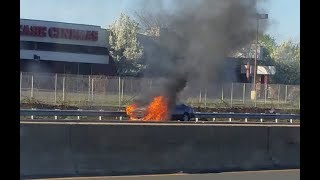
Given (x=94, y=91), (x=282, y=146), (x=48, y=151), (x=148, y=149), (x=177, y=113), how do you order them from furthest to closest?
(x=94, y=91), (x=177, y=113), (x=282, y=146), (x=148, y=149), (x=48, y=151)

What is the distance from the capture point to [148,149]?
929 cm

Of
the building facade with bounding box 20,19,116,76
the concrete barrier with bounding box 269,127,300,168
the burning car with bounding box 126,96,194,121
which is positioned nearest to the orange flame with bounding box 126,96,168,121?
the burning car with bounding box 126,96,194,121

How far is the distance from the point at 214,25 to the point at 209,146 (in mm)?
2614

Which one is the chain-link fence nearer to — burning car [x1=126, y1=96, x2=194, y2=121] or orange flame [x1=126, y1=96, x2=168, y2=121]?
burning car [x1=126, y1=96, x2=194, y2=121]

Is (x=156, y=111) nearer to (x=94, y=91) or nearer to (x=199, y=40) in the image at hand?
(x=199, y=40)

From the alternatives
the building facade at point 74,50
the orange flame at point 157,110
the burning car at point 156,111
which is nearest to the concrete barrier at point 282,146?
the burning car at point 156,111

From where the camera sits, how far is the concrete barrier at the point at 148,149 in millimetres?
8438

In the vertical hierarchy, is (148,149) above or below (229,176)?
above

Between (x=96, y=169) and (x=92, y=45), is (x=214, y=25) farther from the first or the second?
(x=92, y=45)

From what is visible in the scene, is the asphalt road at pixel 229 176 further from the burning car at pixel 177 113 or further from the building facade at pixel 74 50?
the building facade at pixel 74 50

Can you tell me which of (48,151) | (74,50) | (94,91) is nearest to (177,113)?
(94,91)

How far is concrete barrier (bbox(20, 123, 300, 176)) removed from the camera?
844 cm

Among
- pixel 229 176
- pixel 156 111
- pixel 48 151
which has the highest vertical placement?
pixel 156 111

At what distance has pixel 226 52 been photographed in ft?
32.3
